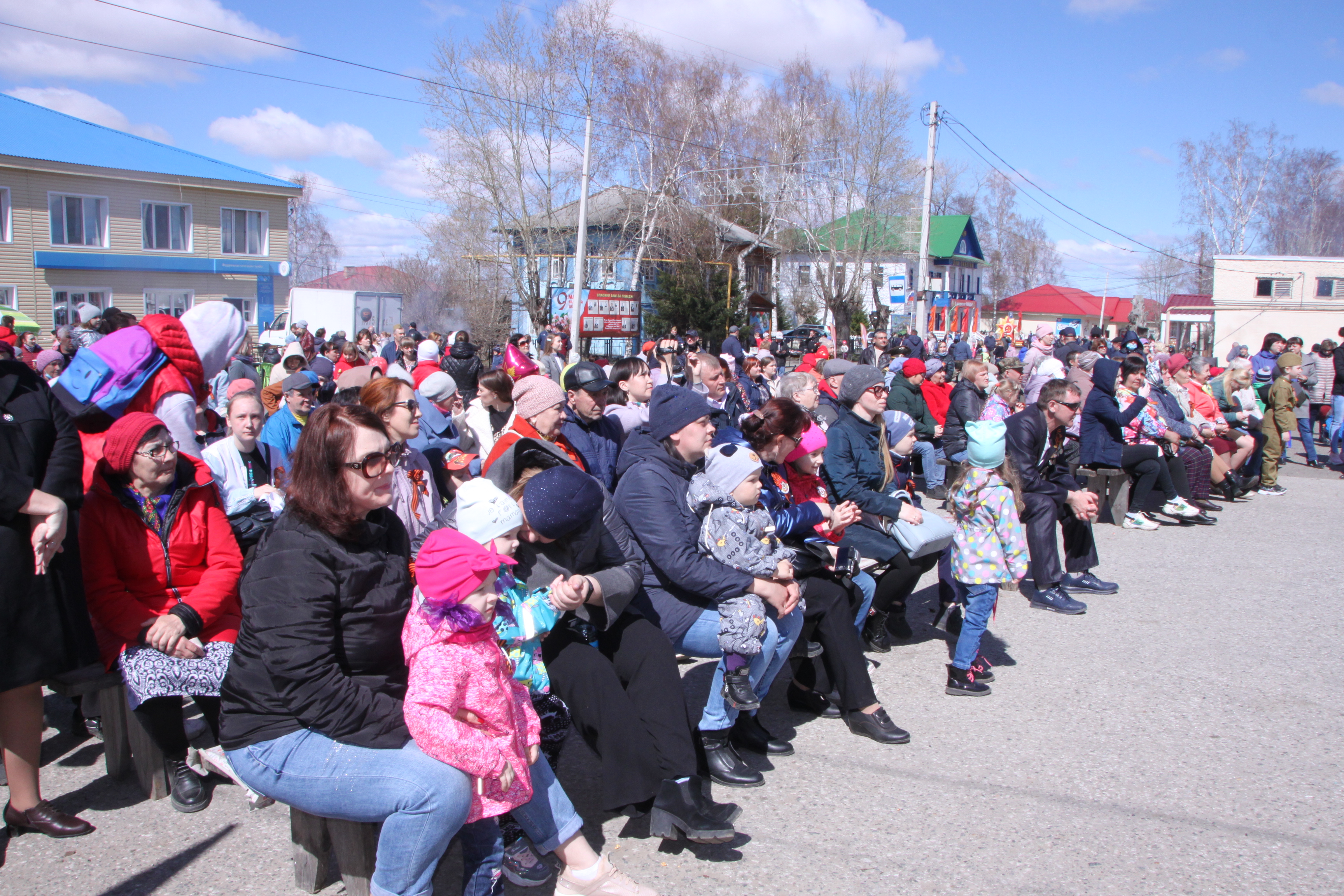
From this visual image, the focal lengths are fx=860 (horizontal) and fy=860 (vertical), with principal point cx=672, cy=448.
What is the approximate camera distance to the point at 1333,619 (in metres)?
6.01

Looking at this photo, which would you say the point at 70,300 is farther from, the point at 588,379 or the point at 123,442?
the point at 123,442

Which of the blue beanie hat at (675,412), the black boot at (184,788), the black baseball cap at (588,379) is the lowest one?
the black boot at (184,788)

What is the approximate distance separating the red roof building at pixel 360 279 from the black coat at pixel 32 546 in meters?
54.9

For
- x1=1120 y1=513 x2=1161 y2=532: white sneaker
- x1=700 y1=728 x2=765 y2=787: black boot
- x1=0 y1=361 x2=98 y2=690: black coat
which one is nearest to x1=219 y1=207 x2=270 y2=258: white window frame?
x1=1120 y1=513 x2=1161 y2=532: white sneaker

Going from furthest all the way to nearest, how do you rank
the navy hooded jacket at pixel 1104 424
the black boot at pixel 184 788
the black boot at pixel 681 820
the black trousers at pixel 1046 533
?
1. the navy hooded jacket at pixel 1104 424
2. the black trousers at pixel 1046 533
3. the black boot at pixel 184 788
4. the black boot at pixel 681 820

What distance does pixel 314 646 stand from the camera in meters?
2.41

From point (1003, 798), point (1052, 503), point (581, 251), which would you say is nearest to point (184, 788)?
point (1003, 798)

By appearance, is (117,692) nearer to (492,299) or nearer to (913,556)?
(913,556)

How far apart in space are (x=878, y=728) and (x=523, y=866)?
1.90m

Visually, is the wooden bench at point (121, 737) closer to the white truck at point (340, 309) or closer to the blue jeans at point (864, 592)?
the blue jeans at point (864, 592)

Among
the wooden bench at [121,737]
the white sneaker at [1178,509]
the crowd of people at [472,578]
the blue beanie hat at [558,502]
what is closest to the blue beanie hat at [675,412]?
the crowd of people at [472,578]

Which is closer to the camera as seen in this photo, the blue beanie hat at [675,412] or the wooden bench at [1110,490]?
the blue beanie hat at [675,412]

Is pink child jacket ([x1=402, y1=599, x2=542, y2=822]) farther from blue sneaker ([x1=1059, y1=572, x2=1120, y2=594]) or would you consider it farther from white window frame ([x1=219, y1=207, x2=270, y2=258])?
white window frame ([x1=219, y1=207, x2=270, y2=258])

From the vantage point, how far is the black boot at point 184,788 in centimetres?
335
